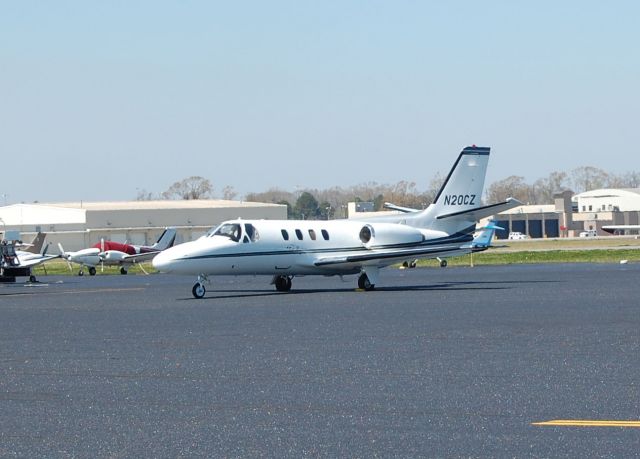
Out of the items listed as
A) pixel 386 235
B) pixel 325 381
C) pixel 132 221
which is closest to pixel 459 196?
pixel 386 235

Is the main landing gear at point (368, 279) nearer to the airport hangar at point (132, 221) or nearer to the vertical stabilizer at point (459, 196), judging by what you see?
the vertical stabilizer at point (459, 196)

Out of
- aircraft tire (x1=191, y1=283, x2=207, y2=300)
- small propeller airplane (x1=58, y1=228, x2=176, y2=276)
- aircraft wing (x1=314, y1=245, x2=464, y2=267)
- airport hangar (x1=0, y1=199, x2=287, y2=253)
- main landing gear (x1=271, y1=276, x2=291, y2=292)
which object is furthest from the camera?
airport hangar (x1=0, y1=199, x2=287, y2=253)

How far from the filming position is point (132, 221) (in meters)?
123

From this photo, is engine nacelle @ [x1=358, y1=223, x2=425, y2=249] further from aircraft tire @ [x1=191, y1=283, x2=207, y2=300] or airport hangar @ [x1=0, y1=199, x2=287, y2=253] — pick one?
airport hangar @ [x1=0, y1=199, x2=287, y2=253]

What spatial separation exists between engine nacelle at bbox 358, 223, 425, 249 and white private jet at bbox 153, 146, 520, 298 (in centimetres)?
3

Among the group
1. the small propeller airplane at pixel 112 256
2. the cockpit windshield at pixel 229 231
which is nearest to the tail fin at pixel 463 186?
the cockpit windshield at pixel 229 231

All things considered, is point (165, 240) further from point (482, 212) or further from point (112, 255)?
point (482, 212)

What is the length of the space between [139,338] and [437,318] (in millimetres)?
6621

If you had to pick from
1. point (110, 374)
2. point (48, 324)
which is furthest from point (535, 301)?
point (110, 374)

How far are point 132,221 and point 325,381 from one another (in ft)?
360

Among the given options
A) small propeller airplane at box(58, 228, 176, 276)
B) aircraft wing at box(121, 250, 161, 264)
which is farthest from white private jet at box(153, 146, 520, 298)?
small propeller airplane at box(58, 228, 176, 276)

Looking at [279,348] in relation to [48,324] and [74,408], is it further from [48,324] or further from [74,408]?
[48,324]

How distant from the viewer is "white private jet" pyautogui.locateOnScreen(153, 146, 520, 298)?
125 ft

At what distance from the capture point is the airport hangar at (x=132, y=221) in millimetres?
121950
